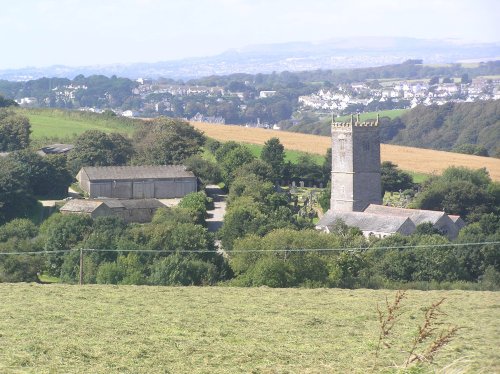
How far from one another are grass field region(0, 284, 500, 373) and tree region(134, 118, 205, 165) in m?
39.3

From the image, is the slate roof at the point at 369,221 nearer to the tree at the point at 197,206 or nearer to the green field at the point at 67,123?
the tree at the point at 197,206

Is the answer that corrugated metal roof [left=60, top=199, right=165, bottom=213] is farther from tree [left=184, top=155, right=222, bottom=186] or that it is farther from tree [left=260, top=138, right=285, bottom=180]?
tree [left=260, top=138, right=285, bottom=180]

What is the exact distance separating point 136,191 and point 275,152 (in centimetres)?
1177

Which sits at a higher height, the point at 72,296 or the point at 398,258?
the point at 72,296

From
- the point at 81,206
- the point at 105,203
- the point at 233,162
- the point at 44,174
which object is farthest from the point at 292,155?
the point at 81,206

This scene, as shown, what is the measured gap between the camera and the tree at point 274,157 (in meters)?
57.9

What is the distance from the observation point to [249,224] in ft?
122

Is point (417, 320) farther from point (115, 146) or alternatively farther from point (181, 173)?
point (115, 146)

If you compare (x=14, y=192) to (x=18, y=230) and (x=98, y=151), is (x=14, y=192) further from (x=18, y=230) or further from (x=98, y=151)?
(x=98, y=151)

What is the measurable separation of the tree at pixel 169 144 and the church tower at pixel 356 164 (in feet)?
34.5

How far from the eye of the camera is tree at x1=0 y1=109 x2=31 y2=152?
5891 centimetres

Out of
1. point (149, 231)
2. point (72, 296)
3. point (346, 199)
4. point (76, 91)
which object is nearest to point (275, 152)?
point (346, 199)

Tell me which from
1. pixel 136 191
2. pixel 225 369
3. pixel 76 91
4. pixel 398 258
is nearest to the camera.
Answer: pixel 225 369

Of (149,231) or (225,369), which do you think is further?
(149,231)
